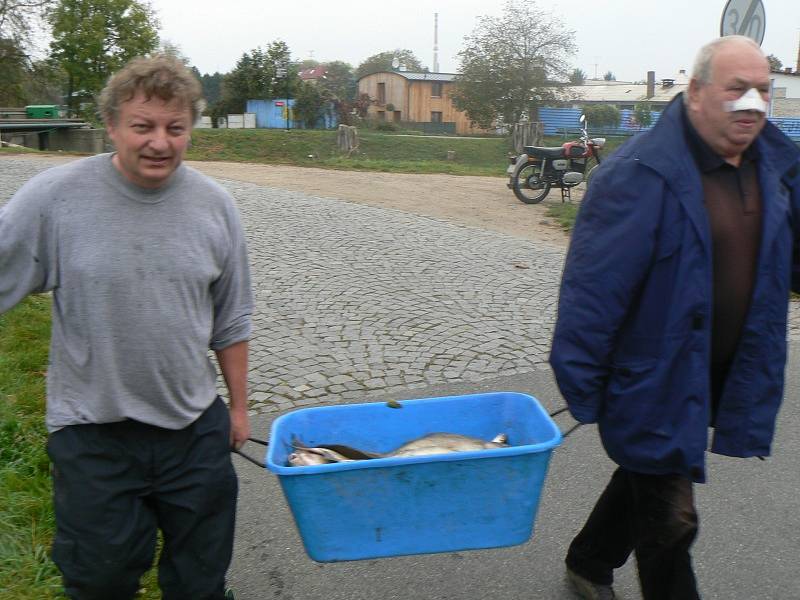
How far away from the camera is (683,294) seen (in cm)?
236

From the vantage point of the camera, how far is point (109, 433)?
2312mm

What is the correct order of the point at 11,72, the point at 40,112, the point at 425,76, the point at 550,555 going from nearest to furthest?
the point at 550,555
the point at 40,112
the point at 11,72
the point at 425,76

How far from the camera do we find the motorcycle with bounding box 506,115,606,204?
14266mm

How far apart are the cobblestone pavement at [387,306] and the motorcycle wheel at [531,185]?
10.4 feet

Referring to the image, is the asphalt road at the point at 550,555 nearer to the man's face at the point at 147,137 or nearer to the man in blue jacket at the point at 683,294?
the man in blue jacket at the point at 683,294

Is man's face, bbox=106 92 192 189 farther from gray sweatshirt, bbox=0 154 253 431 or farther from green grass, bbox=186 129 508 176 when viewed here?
green grass, bbox=186 129 508 176

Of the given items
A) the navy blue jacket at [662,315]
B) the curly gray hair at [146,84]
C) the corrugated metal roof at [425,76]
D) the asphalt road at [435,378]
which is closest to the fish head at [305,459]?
the asphalt road at [435,378]

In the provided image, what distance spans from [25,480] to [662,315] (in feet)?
9.43

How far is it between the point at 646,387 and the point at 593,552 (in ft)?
2.96

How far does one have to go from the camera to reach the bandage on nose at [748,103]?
92.8 inches

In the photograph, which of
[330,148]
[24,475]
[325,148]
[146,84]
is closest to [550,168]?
[24,475]

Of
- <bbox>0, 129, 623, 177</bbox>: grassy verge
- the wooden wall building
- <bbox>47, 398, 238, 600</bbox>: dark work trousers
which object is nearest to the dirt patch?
<bbox>47, 398, 238, 600</bbox>: dark work trousers

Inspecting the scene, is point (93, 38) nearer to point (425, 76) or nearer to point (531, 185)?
point (425, 76)

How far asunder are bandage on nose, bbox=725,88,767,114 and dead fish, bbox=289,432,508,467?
4.11 ft
